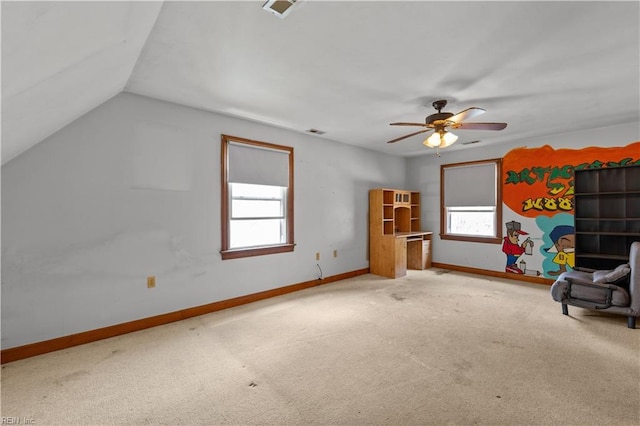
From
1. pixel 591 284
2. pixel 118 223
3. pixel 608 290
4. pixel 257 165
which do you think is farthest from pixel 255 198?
pixel 608 290

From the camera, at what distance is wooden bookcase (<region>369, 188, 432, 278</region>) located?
549cm

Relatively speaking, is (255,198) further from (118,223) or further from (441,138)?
(441,138)

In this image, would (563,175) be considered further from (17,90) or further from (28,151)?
(28,151)

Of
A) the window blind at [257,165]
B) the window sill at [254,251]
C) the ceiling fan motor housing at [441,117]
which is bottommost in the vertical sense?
the window sill at [254,251]

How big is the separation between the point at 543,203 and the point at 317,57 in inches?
187

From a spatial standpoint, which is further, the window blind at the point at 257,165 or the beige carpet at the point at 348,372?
the window blind at the point at 257,165

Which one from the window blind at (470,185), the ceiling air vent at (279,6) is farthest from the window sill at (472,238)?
the ceiling air vent at (279,6)

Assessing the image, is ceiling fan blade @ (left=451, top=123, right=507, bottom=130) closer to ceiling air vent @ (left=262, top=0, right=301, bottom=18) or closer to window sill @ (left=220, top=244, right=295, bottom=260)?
ceiling air vent @ (left=262, top=0, right=301, bottom=18)

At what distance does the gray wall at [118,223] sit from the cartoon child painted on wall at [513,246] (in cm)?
415

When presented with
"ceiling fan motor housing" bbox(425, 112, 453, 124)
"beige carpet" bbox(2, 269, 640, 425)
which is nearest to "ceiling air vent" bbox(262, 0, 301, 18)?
"ceiling fan motor housing" bbox(425, 112, 453, 124)

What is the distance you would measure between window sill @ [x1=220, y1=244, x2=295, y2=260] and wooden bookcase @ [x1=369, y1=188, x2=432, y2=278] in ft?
6.45

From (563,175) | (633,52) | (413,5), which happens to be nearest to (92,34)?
(413,5)

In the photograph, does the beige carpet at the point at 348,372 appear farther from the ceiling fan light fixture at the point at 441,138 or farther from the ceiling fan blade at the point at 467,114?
the ceiling fan blade at the point at 467,114

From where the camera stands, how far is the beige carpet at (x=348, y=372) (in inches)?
73.3
